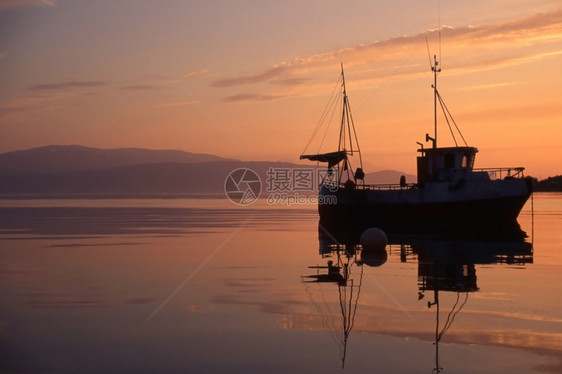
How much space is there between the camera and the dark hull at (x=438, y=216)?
5031 cm

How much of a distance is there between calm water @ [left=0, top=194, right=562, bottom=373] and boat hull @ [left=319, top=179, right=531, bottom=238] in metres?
16.2

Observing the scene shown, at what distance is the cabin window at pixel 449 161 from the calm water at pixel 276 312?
18.5 metres

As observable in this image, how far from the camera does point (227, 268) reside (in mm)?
27875

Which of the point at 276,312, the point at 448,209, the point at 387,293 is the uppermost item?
the point at 448,209

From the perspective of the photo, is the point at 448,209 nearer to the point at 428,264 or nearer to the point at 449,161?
the point at 449,161

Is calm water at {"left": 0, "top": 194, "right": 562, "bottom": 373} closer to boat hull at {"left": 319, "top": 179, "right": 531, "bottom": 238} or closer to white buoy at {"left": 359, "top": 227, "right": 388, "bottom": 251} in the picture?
white buoy at {"left": 359, "top": 227, "right": 388, "bottom": 251}

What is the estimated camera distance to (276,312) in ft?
60.0

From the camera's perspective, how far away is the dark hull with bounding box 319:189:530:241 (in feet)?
165

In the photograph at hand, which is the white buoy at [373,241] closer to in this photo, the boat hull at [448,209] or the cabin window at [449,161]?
the boat hull at [448,209]

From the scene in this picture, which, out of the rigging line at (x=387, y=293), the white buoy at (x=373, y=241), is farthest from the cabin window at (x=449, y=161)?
the rigging line at (x=387, y=293)

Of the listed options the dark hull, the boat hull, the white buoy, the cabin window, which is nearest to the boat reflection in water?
the white buoy

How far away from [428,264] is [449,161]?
81.1 ft

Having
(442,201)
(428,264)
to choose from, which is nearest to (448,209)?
(442,201)

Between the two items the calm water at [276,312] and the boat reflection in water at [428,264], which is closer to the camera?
the calm water at [276,312]
